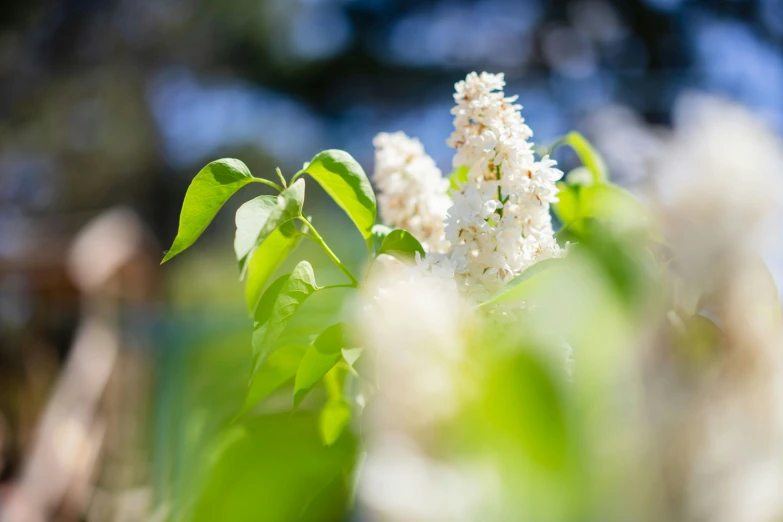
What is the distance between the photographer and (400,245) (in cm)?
34

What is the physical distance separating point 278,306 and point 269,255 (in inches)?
2.2

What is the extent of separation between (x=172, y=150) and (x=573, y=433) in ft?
23.9

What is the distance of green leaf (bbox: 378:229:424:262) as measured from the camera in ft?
1.11

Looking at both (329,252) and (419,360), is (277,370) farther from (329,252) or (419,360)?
(419,360)

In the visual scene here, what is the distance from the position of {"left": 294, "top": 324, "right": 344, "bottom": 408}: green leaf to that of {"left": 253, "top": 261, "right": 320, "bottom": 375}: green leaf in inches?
0.7

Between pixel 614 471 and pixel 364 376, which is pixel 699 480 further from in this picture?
pixel 364 376

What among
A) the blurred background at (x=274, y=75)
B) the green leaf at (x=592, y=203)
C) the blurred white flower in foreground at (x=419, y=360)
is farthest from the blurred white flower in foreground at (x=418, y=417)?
the blurred background at (x=274, y=75)

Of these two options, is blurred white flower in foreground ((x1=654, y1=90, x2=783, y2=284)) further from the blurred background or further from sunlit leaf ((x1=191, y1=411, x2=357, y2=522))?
the blurred background

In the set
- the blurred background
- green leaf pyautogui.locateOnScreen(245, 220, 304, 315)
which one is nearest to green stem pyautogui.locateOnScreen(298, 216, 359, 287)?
A: green leaf pyautogui.locateOnScreen(245, 220, 304, 315)

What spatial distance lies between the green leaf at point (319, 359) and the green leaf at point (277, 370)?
0.17 ft

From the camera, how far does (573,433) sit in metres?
0.13

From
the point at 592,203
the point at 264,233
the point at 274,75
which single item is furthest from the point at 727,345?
the point at 274,75

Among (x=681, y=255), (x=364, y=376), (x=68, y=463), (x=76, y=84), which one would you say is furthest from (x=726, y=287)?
(x=76, y=84)

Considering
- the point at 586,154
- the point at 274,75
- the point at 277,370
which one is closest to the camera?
the point at 277,370
